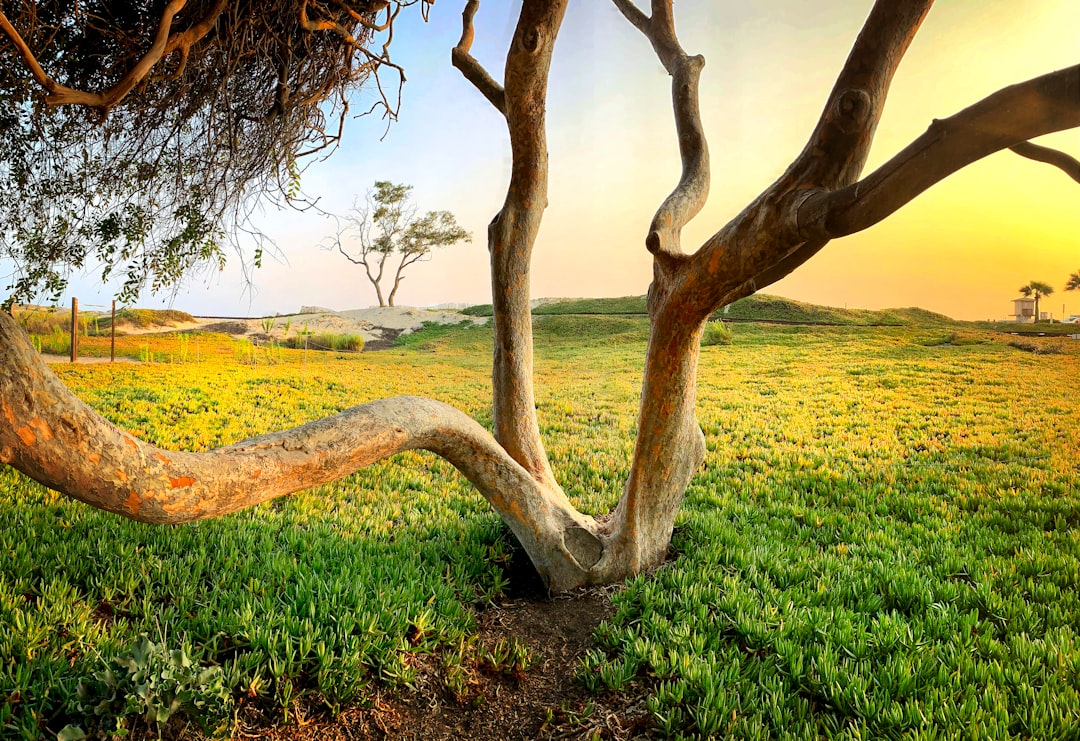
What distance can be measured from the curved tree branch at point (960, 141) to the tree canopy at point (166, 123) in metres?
3.37

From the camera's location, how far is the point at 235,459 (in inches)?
86.5

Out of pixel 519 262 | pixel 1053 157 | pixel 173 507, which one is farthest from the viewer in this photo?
pixel 519 262

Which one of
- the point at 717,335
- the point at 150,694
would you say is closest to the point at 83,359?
the point at 150,694

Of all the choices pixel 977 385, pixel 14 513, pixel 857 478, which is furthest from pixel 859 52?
pixel 977 385

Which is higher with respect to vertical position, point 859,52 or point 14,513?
point 859,52

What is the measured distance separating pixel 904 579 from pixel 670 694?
1.79m

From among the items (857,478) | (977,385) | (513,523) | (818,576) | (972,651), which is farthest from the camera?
(977,385)

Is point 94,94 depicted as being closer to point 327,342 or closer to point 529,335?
point 529,335

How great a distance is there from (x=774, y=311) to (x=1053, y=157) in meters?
11.8

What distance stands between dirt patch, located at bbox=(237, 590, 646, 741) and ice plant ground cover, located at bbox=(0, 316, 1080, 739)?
0.07 m

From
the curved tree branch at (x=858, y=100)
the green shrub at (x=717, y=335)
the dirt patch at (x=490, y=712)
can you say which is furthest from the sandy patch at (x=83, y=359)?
the green shrub at (x=717, y=335)

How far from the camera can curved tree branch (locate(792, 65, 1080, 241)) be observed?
167cm

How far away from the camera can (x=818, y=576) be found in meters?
3.57

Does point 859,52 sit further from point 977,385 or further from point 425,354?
point 425,354
